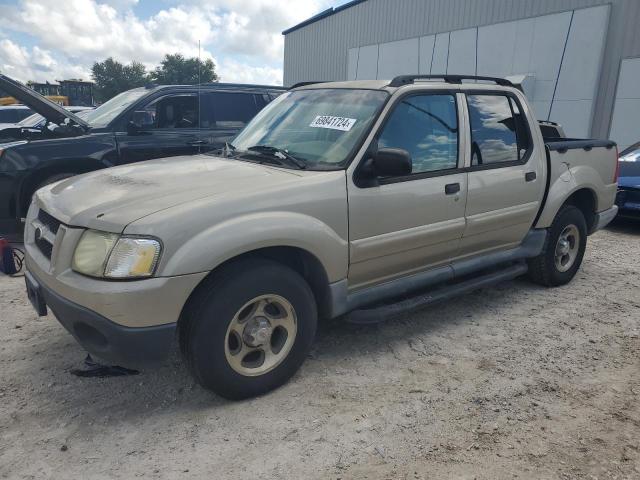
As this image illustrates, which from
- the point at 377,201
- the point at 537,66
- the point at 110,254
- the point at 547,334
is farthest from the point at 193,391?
the point at 537,66

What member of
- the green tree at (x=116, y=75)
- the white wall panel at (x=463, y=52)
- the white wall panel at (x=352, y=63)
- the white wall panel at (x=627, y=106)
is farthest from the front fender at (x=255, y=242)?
the green tree at (x=116, y=75)

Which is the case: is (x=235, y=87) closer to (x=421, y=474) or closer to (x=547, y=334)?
(x=547, y=334)

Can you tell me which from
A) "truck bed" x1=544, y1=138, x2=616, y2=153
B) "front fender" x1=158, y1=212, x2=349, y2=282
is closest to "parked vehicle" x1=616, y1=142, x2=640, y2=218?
"truck bed" x1=544, y1=138, x2=616, y2=153

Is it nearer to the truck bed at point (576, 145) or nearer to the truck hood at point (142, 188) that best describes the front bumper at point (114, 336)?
the truck hood at point (142, 188)

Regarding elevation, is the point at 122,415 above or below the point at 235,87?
below

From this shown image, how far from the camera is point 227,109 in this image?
7.03 m

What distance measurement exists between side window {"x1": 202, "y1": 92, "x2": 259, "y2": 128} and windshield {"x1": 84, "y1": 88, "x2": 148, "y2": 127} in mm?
826

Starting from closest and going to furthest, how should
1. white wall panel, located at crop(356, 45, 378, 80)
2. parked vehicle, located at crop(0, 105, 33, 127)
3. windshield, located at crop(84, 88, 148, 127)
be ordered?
windshield, located at crop(84, 88, 148, 127) < parked vehicle, located at crop(0, 105, 33, 127) < white wall panel, located at crop(356, 45, 378, 80)

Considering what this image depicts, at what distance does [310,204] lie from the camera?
293cm

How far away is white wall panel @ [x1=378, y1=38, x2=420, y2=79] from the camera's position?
1739cm

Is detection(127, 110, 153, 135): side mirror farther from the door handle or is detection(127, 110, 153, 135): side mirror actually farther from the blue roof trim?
the blue roof trim

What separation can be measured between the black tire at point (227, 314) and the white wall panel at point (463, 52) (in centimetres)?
1392

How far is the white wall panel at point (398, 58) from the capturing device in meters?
17.4

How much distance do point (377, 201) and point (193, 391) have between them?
1.61 m
